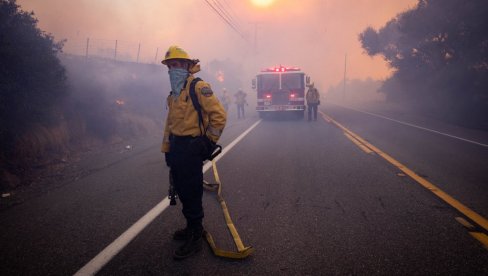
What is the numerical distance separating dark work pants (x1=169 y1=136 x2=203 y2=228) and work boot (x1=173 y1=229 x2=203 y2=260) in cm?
8

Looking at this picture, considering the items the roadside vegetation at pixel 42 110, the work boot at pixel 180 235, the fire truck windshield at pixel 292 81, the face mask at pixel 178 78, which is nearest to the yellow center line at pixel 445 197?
the work boot at pixel 180 235

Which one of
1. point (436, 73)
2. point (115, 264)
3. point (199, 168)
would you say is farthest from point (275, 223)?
point (436, 73)

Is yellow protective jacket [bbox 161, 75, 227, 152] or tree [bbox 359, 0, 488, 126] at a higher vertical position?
tree [bbox 359, 0, 488, 126]

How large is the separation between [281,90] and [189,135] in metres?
13.5

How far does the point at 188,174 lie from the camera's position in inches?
117

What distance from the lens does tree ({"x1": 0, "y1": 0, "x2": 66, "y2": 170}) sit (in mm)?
6840

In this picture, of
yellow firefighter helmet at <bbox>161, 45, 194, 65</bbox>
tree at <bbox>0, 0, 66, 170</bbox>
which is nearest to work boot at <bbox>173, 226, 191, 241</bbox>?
yellow firefighter helmet at <bbox>161, 45, 194, 65</bbox>

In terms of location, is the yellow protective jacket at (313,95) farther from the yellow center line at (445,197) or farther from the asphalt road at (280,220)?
the asphalt road at (280,220)

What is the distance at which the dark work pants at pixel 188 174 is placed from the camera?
294cm

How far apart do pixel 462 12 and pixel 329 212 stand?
21521 mm

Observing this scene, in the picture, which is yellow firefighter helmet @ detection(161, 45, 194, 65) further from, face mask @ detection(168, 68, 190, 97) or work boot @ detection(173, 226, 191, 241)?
work boot @ detection(173, 226, 191, 241)

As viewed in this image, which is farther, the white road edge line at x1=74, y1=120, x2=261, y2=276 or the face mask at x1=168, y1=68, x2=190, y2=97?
the face mask at x1=168, y1=68, x2=190, y2=97

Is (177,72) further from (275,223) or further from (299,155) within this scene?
(299,155)

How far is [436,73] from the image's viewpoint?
70.9 feet
